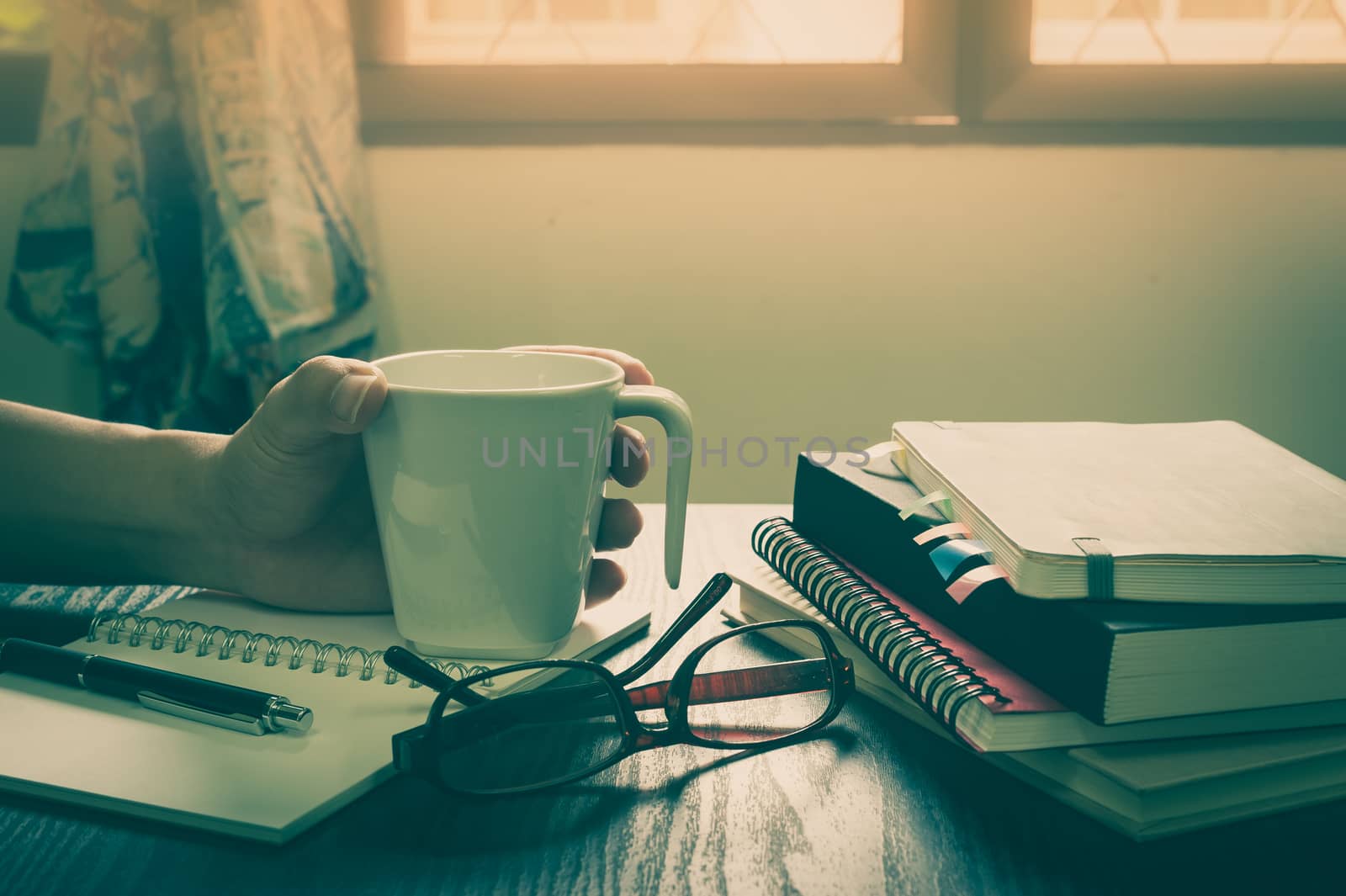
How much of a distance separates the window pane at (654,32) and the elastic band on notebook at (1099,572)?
1206 millimetres

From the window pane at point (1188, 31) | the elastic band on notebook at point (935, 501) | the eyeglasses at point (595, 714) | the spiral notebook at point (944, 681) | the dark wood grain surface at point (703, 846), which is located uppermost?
the window pane at point (1188, 31)

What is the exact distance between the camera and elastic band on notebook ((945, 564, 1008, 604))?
372mm

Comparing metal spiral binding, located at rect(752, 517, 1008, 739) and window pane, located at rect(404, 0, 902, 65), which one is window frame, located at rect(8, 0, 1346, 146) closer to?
window pane, located at rect(404, 0, 902, 65)

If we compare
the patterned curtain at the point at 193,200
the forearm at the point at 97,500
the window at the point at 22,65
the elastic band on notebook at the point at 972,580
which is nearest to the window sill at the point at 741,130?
the window at the point at 22,65

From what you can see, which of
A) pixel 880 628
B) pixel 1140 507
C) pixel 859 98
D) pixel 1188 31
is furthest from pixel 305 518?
pixel 1188 31

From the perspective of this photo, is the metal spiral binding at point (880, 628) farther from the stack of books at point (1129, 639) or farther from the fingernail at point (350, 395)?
the fingernail at point (350, 395)

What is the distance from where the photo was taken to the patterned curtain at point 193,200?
3.94 feet

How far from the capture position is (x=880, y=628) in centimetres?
41

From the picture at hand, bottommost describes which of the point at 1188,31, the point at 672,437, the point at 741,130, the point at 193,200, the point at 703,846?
the point at 703,846

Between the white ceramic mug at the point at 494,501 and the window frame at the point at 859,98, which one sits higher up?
the window frame at the point at 859,98

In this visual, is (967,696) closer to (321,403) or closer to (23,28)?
(321,403)

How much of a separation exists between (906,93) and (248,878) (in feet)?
4.31

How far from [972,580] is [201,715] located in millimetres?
305

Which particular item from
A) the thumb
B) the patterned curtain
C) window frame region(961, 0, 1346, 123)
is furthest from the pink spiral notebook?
window frame region(961, 0, 1346, 123)
